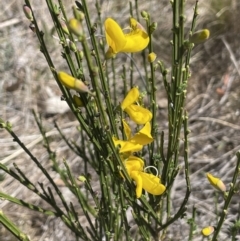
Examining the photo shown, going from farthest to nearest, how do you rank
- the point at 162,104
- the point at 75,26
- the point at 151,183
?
the point at 162,104
the point at 151,183
the point at 75,26

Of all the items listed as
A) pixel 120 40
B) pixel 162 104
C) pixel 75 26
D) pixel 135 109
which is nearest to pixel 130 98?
pixel 135 109

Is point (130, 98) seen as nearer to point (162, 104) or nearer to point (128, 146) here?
point (128, 146)

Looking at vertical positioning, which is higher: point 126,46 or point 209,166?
point 126,46

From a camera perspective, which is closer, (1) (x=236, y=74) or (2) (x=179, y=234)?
(2) (x=179, y=234)

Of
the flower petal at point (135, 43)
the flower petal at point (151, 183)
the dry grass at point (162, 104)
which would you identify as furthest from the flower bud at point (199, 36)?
the dry grass at point (162, 104)

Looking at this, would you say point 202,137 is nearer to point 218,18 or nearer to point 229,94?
point 229,94

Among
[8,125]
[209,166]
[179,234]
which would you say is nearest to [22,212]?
→ [179,234]

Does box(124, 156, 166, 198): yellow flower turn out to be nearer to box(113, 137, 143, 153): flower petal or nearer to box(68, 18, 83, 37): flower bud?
box(113, 137, 143, 153): flower petal
